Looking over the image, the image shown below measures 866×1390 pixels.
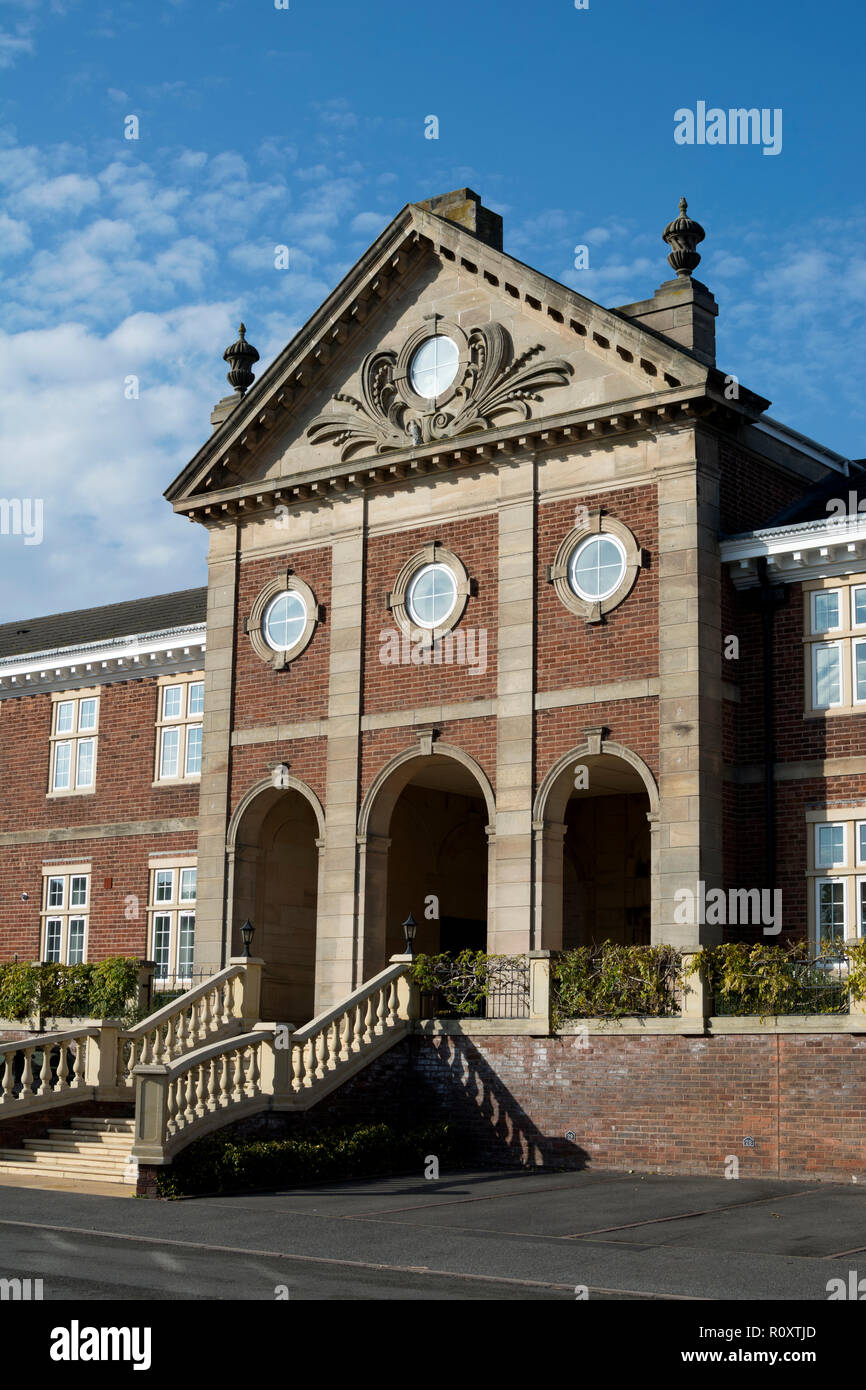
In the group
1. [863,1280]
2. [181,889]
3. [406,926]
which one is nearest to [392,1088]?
[406,926]

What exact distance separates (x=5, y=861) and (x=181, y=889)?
17.5 feet

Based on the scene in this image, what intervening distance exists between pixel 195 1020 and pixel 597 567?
9778mm

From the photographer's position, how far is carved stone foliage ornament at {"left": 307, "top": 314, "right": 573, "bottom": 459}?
28.0 m

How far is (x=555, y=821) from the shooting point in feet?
87.5

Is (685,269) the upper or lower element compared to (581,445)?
upper

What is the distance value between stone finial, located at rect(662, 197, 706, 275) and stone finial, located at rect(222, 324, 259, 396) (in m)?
9.45

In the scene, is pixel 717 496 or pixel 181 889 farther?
pixel 181 889

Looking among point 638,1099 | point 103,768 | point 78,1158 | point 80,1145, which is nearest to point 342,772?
point 103,768

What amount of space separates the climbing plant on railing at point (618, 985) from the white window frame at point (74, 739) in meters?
14.4

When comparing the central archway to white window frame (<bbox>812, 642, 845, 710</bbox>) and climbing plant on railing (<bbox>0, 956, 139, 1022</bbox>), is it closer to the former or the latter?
climbing plant on railing (<bbox>0, 956, 139, 1022</bbox>)

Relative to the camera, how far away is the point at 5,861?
36094 millimetres

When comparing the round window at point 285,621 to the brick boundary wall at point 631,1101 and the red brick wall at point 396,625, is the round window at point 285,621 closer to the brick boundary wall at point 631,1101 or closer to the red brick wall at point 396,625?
the red brick wall at point 396,625
